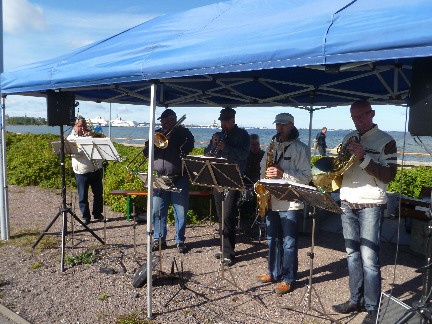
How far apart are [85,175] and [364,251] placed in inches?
196

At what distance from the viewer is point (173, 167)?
5.47 m

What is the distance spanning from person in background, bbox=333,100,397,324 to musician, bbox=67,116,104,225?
4.47m

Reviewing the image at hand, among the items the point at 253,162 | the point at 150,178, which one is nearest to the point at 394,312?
the point at 150,178

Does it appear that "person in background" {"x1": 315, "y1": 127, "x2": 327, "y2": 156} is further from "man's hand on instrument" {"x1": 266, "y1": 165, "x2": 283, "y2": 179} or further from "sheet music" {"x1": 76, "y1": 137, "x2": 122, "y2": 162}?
"man's hand on instrument" {"x1": 266, "y1": 165, "x2": 283, "y2": 179}

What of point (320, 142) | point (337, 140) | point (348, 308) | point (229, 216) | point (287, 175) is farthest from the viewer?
point (337, 140)

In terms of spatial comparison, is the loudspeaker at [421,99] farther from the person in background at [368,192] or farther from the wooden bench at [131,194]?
the wooden bench at [131,194]

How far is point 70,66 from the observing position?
170 inches

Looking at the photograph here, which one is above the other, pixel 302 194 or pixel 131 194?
pixel 302 194

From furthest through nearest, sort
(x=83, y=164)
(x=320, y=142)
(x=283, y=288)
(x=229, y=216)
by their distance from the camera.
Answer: (x=320, y=142), (x=83, y=164), (x=229, y=216), (x=283, y=288)

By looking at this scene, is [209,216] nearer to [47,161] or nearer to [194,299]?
[194,299]

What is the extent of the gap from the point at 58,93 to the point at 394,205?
16.9ft

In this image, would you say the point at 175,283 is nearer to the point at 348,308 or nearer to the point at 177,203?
the point at 177,203

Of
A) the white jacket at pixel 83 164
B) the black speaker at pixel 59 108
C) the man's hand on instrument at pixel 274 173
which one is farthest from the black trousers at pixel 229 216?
the white jacket at pixel 83 164

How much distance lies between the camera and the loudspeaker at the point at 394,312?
2.72 meters
